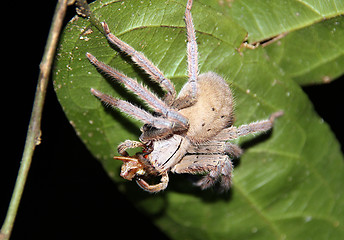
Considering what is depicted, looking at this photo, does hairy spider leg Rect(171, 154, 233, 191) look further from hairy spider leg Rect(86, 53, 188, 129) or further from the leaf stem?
the leaf stem

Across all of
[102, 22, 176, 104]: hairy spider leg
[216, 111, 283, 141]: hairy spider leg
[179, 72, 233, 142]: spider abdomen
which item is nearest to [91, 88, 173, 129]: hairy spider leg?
[102, 22, 176, 104]: hairy spider leg

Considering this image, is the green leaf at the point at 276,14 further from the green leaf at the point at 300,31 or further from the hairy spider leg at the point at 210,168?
the hairy spider leg at the point at 210,168

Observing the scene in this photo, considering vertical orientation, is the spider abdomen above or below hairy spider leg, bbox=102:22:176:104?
below

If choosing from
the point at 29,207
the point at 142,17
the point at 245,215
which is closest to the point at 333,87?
the point at 245,215

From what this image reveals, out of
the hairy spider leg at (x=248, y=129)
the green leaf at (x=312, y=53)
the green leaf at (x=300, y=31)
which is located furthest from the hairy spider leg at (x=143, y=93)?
the green leaf at (x=312, y=53)

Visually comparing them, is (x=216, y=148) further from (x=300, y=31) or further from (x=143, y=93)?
(x=300, y=31)

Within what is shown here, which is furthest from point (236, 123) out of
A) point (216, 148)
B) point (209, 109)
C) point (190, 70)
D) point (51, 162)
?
point (51, 162)

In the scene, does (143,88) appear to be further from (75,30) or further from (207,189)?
(207,189)
